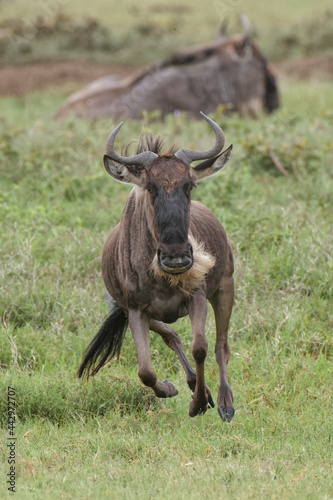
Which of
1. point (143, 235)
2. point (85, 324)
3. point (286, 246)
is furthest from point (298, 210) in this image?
point (143, 235)

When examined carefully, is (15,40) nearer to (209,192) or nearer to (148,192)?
(209,192)

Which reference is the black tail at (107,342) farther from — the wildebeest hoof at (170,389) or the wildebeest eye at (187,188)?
the wildebeest eye at (187,188)

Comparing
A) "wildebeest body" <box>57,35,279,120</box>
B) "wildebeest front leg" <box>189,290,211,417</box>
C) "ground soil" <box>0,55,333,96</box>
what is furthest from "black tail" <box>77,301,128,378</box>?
"ground soil" <box>0,55,333,96</box>

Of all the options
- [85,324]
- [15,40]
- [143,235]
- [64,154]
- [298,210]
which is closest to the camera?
[143,235]

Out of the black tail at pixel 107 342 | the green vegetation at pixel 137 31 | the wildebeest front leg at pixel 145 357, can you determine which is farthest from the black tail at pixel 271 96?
the wildebeest front leg at pixel 145 357

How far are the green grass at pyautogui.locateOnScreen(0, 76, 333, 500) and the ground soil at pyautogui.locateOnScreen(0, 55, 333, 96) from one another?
8.99 meters

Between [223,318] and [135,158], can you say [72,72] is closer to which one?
[223,318]

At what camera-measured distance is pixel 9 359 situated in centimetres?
607

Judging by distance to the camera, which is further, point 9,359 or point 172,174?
point 9,359

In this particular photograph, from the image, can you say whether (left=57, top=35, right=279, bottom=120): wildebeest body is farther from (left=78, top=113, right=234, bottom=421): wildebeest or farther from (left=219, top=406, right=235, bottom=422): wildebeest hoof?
(left=219, top=406, right=235, bottom=422): wildebeest hoof

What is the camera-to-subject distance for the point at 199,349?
192 inches

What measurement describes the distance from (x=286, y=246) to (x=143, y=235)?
2.41 meters

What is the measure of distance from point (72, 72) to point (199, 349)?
56.2 feet

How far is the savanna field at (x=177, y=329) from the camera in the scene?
4312 millimetres
